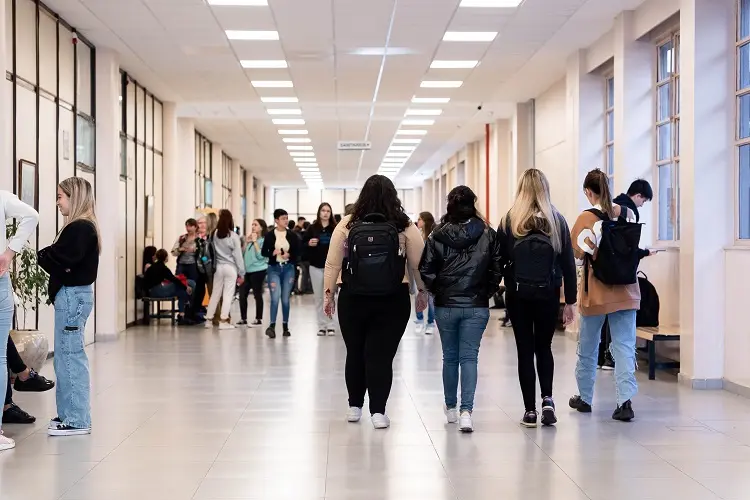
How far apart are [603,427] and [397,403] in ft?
5.33

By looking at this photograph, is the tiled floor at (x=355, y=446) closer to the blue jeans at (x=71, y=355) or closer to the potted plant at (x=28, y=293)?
the blue jeans at (x=71, y=355)

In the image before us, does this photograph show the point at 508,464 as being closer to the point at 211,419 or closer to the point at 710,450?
the point at 710,450

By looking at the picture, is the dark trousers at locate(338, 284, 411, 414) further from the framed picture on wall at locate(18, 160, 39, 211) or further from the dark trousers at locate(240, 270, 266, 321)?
the dark trousers at locate(240, 270, 266, 321)

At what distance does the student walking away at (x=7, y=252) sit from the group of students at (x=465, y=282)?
6.03 feet

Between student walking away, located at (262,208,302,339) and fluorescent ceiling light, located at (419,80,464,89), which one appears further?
fluorescent ceiling light, located at (419,80,464,89)

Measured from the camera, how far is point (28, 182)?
9758mm

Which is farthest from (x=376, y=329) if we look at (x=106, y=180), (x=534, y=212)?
(x=106, y=180)

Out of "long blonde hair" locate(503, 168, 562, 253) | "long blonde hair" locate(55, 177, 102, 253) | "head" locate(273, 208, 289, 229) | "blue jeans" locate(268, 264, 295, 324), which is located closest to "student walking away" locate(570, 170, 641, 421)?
"long blonde hair" locate(503, 168, 562, 253)

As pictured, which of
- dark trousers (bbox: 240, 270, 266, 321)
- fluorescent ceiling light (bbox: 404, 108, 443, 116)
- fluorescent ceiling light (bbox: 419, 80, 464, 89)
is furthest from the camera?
fluorescent ceiling light (bbox: 404, 108, 443, 116)

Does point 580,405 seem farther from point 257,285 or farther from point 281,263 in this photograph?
point 257,285

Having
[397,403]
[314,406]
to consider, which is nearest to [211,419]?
[314,406]

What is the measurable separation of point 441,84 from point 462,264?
32.5ft

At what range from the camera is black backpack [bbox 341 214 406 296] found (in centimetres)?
623

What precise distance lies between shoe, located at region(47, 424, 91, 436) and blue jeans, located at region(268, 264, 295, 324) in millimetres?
6753
